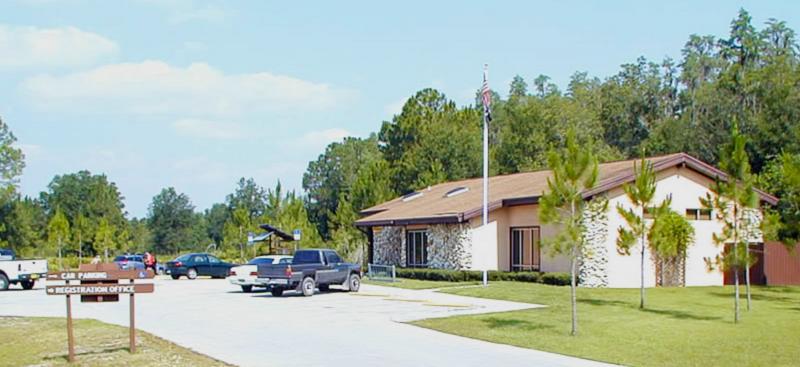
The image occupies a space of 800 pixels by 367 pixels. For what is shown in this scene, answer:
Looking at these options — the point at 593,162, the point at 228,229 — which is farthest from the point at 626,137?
the point at 593,162

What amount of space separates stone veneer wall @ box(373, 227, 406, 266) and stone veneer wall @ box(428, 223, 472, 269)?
131 inches

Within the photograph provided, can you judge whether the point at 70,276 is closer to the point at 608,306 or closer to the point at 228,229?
the point at 608,306

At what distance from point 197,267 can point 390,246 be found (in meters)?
10.3

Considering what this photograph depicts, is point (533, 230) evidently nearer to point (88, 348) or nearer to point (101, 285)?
point (88, 348)

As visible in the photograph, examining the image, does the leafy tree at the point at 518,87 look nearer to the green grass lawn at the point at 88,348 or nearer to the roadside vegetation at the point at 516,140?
the roadside vegetation at the point at 516,140

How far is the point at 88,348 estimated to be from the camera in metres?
16.3

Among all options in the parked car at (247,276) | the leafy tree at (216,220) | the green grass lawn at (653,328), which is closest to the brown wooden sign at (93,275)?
the green grass lawn at (653,328)

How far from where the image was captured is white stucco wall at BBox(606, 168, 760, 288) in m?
32.0

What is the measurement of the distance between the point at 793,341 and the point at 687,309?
651cm

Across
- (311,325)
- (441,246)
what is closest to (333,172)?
(441,246)

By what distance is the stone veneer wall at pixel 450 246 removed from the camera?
36562mm

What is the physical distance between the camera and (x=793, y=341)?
55.4 ft

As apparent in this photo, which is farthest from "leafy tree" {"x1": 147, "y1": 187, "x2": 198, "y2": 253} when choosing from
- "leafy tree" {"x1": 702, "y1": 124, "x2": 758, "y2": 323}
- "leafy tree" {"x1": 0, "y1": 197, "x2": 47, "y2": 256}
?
"leafy tree" {"x1": 702, "y1": 124, "x2": 758, "y2": 323}

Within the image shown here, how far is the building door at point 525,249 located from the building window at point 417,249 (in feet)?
16.0
